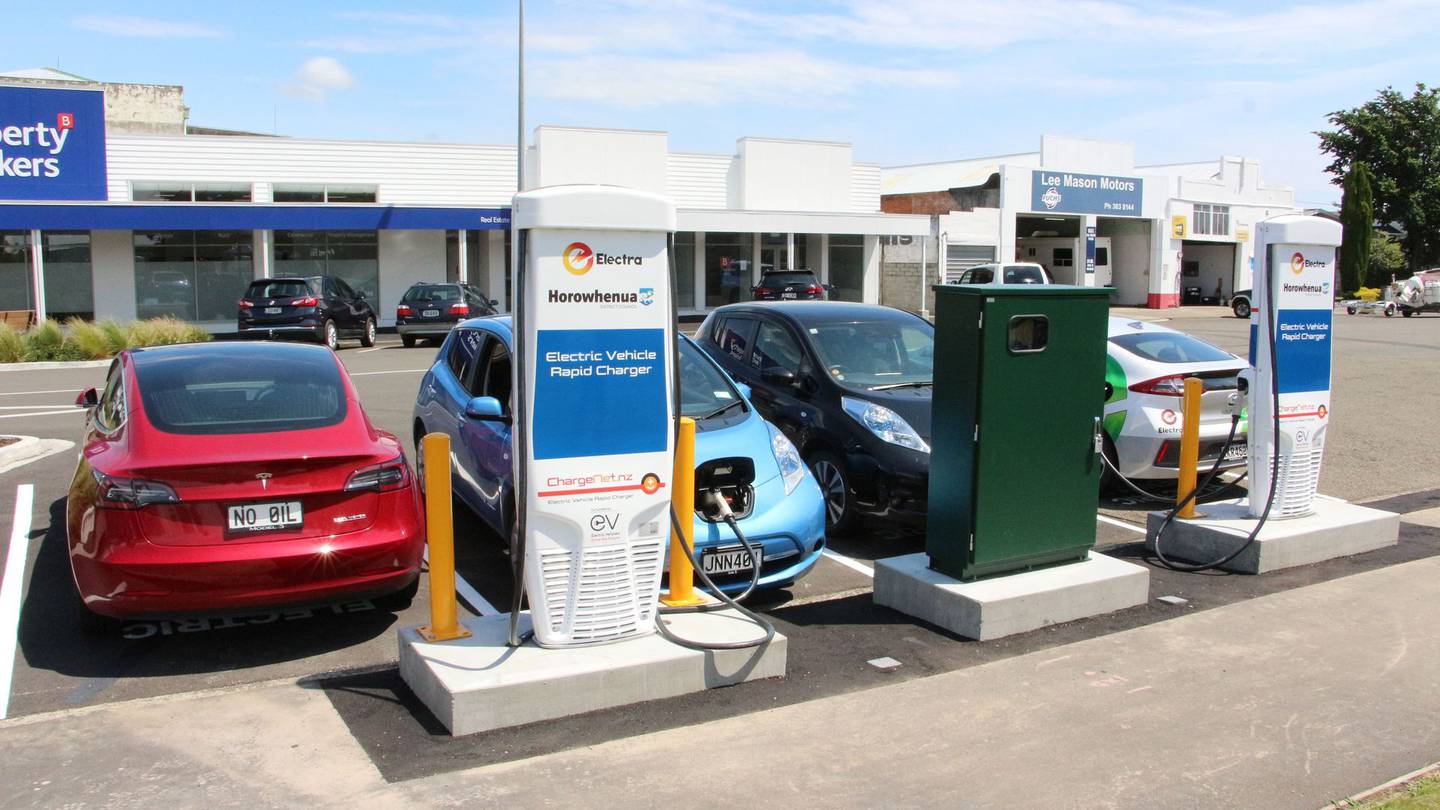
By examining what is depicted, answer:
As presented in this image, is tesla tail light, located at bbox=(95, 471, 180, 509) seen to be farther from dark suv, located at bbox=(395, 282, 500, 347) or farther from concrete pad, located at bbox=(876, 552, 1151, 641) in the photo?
dark suv, located at bbox=(395, 282, 500, 347)

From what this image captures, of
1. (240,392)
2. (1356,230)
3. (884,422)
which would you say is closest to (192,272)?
(240,392)

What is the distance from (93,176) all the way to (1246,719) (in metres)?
29.7

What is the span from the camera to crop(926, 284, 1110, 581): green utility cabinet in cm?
595

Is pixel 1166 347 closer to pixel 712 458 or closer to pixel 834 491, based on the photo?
pixel 834 491

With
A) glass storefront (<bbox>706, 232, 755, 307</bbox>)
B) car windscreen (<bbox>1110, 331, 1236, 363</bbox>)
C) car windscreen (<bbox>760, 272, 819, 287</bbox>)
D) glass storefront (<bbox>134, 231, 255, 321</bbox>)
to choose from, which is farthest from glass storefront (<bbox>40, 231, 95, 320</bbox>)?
car windscreen (<bbox>1110, 331, 1236, 363</bbox>)

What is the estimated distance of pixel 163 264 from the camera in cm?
2994

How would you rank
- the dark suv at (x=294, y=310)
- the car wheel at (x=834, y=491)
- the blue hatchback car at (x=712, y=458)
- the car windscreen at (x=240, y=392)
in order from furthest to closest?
the dark suv at (x=294, y=310), the car wheel at (x=834, y=491), the blue hatchback car at (x=712, y=458), the car windscreen at (x=240, y=392)

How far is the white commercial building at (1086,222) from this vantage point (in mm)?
41062

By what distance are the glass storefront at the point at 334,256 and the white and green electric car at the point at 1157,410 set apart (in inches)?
1036

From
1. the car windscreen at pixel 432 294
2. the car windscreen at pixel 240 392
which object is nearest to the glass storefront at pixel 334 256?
the car windscreen at pixel 432 294

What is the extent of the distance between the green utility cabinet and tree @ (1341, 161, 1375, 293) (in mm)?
56523

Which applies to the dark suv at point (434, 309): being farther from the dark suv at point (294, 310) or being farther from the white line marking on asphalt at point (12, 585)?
the white line marking on asphalt at point (12, 585)

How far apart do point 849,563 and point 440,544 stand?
10.9 ft

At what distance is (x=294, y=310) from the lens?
24.3 metres
